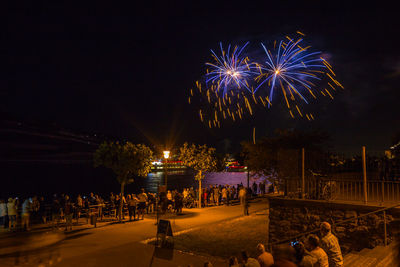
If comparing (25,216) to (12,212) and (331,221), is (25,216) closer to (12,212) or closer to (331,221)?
(12,212)

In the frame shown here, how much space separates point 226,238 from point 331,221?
4.71 m

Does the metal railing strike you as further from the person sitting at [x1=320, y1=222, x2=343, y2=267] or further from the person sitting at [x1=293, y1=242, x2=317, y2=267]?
the person sitting at [x1=293, y1=242, x2=317, y2=267]

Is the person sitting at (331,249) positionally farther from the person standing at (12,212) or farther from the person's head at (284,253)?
the person standing at (12,212)

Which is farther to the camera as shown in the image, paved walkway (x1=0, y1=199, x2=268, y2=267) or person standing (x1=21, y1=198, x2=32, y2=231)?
person standing (x1=21, y1=198, x2=32, y2=231)

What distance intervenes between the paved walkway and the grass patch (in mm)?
767

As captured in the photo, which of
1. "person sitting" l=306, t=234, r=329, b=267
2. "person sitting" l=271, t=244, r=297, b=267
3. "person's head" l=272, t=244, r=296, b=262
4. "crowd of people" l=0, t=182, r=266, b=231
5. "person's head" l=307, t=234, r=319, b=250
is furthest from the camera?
"crowd of people" l=0, t=182, r=266, b=231

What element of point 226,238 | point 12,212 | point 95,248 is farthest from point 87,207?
point 226,238

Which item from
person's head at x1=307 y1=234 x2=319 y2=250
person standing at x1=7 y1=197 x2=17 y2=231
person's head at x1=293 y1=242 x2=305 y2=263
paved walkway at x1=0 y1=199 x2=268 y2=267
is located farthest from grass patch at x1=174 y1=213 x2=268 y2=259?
person standing at x1=7 y1=197 x2=17 y2=231

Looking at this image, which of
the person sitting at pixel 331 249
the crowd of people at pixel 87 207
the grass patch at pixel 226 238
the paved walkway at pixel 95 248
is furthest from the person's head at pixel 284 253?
the crowd of people at pixel 87 207

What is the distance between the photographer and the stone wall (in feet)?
30.9

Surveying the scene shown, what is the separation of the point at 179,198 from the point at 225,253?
30.4 ft

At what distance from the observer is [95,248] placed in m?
12.1

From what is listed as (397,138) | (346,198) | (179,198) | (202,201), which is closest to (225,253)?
(346,198)

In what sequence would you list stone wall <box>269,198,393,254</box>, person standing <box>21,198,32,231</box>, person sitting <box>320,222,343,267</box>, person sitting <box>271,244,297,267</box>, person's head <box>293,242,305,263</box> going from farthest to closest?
person standing <box>21,198,32,231</box> → stone wall <box>269,198,393,254</box> → person sitting <box>320,222,343,267</box> → person's head <box>293,242,305,263</box> → person sitting <box>271,244,297,267</box>
